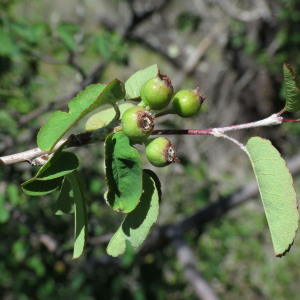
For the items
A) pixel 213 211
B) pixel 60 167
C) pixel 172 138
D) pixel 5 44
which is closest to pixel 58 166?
pixel 60 167

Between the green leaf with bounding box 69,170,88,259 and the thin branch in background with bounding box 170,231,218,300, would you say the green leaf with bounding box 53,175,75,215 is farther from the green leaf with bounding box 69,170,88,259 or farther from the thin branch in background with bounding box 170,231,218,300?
the thin branch in background with bounding box 170,231,218,300

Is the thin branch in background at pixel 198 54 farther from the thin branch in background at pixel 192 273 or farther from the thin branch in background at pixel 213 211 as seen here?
the thin branch in background at pixel 192 273

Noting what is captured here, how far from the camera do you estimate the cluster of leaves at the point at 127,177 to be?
660mm

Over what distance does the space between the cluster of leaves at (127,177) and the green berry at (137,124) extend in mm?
Answer: 28

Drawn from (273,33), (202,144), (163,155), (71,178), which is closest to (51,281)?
(71,178)

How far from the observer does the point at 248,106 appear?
470cm

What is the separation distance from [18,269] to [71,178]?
200 centimetres

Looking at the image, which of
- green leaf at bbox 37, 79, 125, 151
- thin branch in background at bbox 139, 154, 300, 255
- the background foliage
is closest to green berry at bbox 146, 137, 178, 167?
green leaf at bbox 37, 79, 125, 151

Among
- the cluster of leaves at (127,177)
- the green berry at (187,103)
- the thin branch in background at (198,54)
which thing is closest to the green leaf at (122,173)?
the cluster of leaves at (127,177)

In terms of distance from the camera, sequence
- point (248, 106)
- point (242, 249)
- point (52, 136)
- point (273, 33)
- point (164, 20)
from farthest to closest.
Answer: point (164, 20) → point (248, 106) → point (273, 33) → point (242, 249) → point (52, 136)

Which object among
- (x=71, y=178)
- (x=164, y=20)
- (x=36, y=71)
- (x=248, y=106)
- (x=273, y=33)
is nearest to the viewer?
(x=71, y=178)

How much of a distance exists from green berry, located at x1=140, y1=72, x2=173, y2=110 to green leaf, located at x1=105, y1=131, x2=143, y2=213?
3.8 inches

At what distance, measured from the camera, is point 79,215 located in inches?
29.8

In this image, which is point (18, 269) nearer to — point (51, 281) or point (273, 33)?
point (51, 281)
